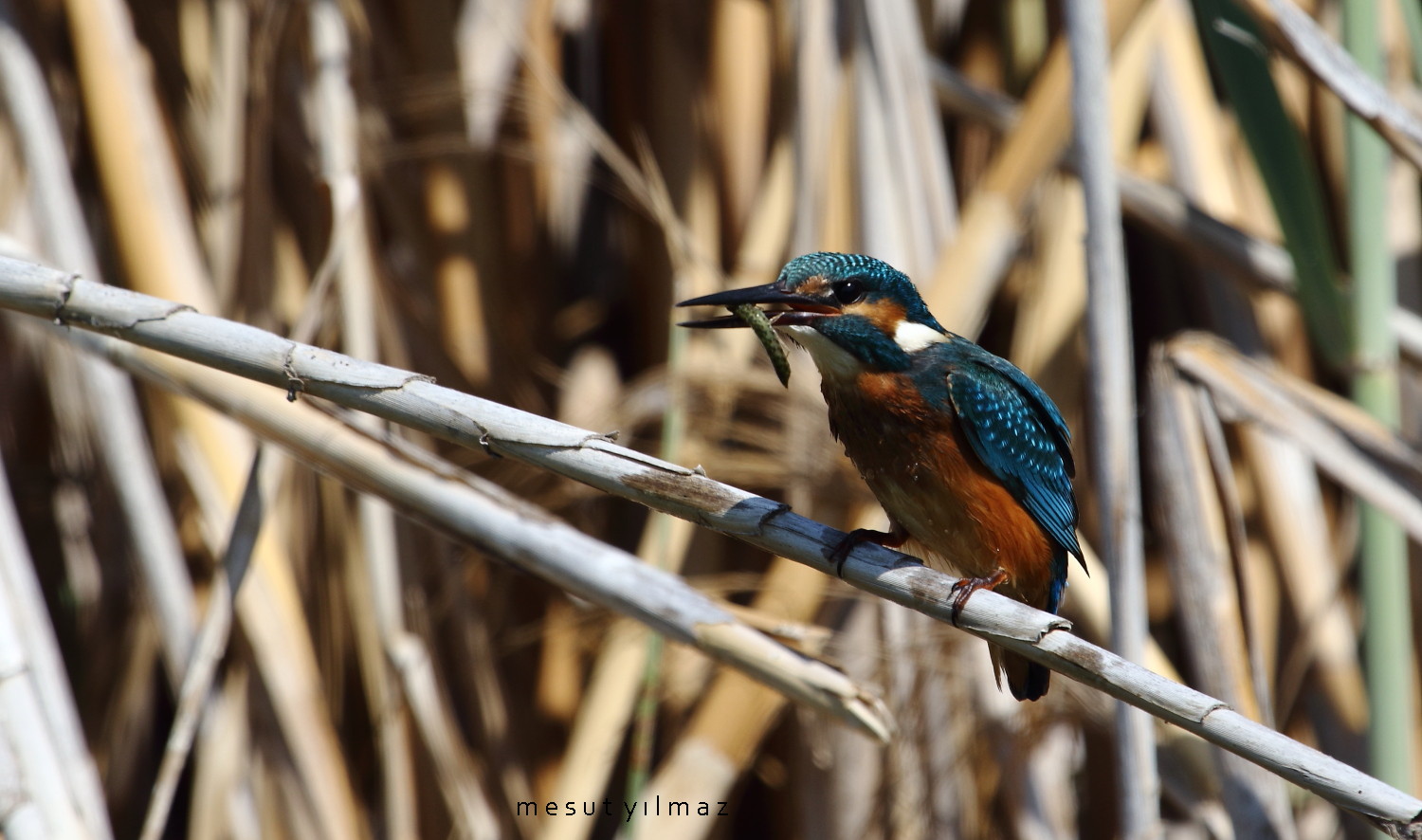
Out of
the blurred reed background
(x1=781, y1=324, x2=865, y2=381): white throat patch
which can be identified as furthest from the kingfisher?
the blurred reed background

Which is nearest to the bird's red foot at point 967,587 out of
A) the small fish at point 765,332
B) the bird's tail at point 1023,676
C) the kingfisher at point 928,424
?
the kingfisher at point 928,424

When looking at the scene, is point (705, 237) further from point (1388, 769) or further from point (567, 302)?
point (1388, 769)

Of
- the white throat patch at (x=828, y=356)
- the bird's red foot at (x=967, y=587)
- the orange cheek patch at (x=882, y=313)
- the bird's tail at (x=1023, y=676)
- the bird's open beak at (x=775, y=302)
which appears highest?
the bird's open beak at (x=775, y=302)

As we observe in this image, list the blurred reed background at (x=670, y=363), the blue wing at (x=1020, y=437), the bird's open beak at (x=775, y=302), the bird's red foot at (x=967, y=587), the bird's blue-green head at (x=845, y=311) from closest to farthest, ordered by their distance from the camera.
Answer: the bird's red foot at (x=967, y=587) < the bird's open beak at (x=775, y=302) < the bird's blue-green head at (x=845, y=311) < the blue wing at (x=1020, y=437) < the blurred reed background at (x=670, y=363)

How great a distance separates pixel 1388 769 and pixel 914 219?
1.27 metres

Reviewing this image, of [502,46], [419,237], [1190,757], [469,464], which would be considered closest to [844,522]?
[1190,757]

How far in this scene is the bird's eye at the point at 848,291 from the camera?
1622mm

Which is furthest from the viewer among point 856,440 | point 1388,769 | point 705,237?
point 705,237

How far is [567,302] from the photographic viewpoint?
9.64 ft

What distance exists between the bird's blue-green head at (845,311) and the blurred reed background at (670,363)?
41 centimetres

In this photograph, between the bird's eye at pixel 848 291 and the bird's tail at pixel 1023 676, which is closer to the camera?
the bird's eye at pixel 848 291

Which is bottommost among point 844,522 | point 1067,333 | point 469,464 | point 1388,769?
point 1388,769

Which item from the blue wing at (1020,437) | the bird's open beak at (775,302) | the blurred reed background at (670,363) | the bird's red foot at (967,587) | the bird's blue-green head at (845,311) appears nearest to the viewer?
the bird's red foot at (967,587)

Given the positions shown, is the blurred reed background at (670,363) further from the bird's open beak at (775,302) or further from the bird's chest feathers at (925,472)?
the bird's open beak at (775,302)
